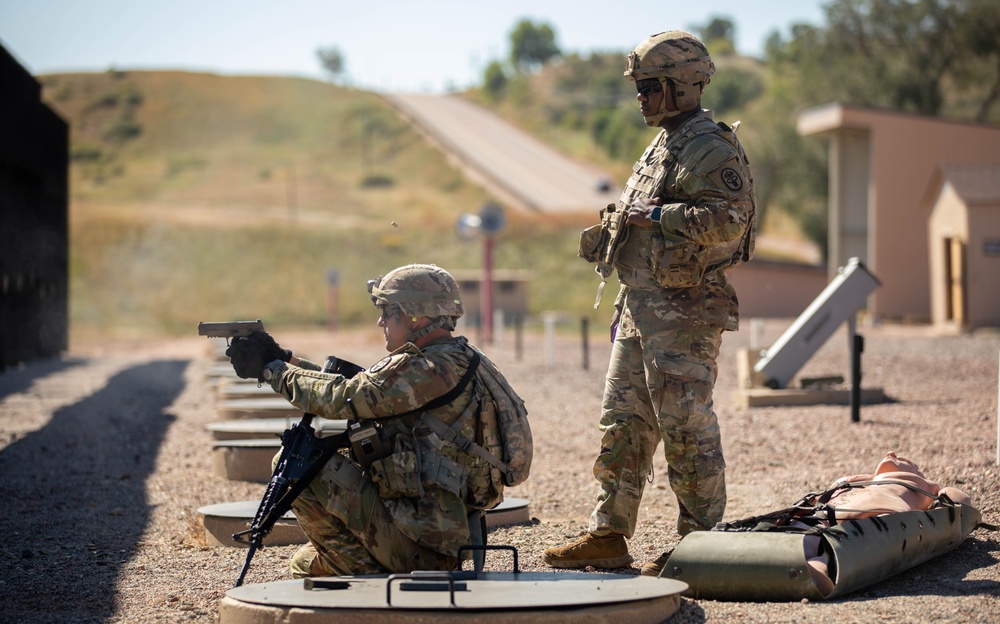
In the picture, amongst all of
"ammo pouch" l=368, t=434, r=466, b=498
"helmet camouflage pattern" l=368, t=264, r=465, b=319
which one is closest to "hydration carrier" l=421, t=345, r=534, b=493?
"ammo pouch" l=368, t=434, r=466, b=498

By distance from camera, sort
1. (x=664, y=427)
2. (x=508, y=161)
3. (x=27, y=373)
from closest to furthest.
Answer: (x=664, y=427) < (x=27, y=373) < (x=508, y=161)

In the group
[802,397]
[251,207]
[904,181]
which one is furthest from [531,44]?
[802,397]

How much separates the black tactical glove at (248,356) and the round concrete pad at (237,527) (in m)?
1.99

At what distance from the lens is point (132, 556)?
628 centimetres

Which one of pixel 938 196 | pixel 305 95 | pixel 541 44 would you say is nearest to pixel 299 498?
pixel 938 196

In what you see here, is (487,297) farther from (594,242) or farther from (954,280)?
(594,242)

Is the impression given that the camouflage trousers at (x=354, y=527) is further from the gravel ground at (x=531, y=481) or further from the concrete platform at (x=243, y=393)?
the concrete platform at (x=243, y=393)

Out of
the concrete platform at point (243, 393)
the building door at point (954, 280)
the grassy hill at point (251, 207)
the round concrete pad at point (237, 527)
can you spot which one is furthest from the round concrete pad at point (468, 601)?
the grassy hill at point (251, 207)

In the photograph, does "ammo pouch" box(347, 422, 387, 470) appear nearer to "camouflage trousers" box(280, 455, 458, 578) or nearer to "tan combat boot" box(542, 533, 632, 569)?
"camouflage trousers" box(280, 455, 458, 578)

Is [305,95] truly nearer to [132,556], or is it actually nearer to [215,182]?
[215,182]

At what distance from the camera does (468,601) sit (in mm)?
4016

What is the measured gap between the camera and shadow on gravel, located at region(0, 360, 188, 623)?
5.34 m

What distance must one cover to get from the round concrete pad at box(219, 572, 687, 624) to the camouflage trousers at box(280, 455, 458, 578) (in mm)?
182

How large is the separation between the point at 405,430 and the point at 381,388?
22 centimetres
